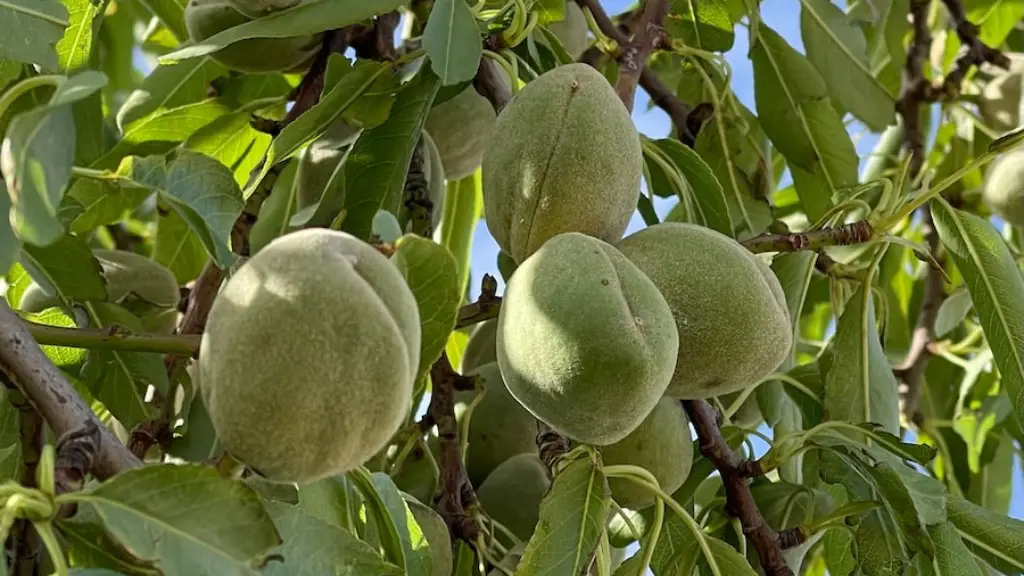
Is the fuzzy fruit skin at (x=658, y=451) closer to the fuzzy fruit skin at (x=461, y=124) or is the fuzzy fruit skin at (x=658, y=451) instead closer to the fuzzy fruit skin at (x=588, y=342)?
the fuzzy fruit skin at (x=588, y=342)

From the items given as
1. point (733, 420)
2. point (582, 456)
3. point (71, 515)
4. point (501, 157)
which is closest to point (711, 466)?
point (733, 420)

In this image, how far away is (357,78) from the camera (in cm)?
112

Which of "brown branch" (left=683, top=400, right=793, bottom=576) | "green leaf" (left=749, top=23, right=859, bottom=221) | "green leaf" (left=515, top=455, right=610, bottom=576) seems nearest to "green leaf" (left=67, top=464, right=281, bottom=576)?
"green leaf" (left=515, top=455, right=610, bottom=576)

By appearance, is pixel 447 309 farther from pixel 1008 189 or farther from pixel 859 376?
pixel 1008 189

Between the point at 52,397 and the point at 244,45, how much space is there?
625 mm

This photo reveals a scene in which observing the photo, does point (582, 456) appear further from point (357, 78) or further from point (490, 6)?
point (490, 6)

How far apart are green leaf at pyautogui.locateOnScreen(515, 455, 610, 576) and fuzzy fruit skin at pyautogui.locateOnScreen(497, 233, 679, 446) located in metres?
0.08

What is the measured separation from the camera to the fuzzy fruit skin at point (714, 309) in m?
0.88

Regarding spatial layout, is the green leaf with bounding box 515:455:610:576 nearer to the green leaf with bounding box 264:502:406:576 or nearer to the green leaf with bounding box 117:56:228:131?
the green leaf with bounding box 264:502:406:576

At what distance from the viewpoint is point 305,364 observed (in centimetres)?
64

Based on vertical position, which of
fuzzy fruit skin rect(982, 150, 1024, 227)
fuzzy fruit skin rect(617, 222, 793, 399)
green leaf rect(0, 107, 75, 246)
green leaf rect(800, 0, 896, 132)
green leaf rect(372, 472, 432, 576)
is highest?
green leaf rect(0, 107, 75, 246)

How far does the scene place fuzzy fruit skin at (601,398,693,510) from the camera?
42.7 inches

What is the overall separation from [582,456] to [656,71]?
92cm

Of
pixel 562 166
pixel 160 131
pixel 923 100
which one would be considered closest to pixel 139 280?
pixel 160 131
